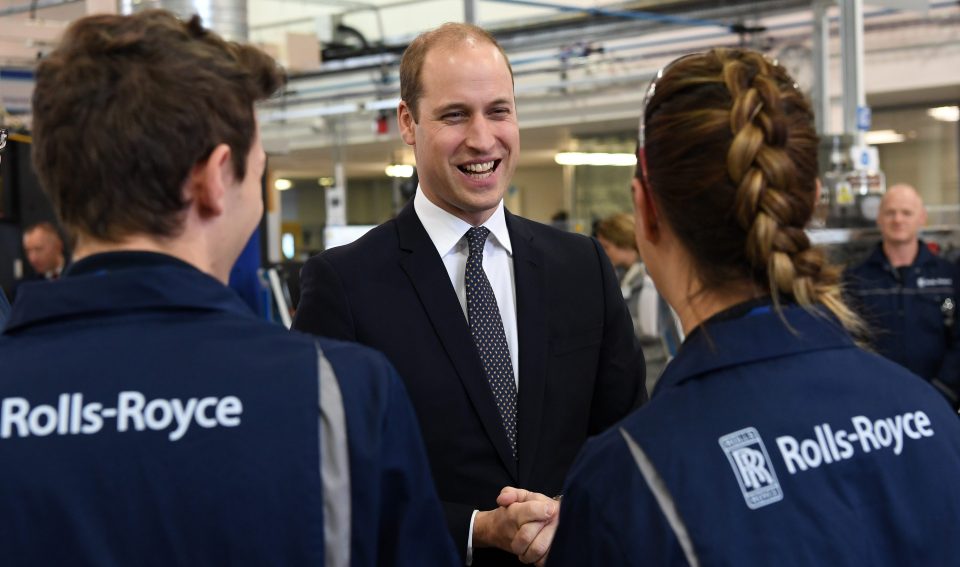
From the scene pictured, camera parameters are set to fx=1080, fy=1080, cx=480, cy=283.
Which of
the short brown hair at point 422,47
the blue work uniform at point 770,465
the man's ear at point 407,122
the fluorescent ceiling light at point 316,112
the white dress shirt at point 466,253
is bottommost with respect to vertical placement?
the blue work uniform at point 770,465

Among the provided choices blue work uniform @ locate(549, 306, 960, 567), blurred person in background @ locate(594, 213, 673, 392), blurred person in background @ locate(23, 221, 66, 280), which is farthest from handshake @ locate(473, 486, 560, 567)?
blurred person in background @ locate(23, 221, 66, 280)

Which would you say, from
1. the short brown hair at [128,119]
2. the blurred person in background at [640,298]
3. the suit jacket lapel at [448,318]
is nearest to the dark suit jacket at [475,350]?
Result: the suit jacket lapel at [448,318]

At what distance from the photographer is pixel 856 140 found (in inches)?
240

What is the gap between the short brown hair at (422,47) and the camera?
6.37 ft

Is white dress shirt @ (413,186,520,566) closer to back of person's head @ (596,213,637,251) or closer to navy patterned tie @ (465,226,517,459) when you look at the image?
navy patterned tie @ (465,226,517,459)

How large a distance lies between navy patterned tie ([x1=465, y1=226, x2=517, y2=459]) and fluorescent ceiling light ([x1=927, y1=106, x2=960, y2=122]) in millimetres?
10262

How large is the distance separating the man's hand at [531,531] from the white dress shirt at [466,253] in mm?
297

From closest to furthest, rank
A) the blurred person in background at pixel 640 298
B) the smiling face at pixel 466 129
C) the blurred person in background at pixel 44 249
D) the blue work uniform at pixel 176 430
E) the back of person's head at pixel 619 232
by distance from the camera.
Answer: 1. the blue work uniform at pixel 176 430
2. the smiling face at pixel 466 129
3. the blurred person in background at pixel 640 298
4. the back of person's head at pixel 619 232
5. the blurred person in background at pixel 44 249

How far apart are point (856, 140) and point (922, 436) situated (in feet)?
17.4

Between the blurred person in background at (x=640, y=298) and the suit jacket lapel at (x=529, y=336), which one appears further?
the blurred person in background at (x=640, y=298)

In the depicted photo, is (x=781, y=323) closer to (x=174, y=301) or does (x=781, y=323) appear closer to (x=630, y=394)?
(x=174, y=301)

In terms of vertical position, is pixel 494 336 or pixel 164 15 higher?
pixel 164 15

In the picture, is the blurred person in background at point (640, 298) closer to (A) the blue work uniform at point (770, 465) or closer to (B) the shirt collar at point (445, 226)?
(B) the shirt collar at point (445, 226)

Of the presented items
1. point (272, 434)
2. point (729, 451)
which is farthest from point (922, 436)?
point (272, 434)
